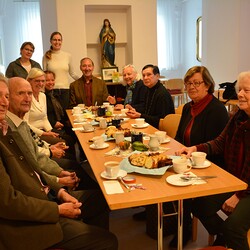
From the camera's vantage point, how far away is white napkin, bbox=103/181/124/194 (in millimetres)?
1444

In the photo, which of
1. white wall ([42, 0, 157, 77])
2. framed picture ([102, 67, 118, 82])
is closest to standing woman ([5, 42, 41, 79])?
white wall ([42, 0, 157, 77])

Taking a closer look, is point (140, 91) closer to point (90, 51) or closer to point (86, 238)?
point (86, 238)

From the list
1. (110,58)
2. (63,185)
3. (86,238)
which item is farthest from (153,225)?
(110,58)

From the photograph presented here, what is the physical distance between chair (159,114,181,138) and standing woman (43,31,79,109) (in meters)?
2.10

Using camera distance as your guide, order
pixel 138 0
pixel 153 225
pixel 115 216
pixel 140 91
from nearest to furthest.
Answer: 1. pixel 153 225
2. pixel 115 216
3. pixel 140 91
4. pixel 138 0

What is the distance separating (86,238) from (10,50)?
7.64 m

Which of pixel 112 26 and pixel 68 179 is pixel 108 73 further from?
pixel 68 179

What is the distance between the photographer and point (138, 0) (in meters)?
6.01

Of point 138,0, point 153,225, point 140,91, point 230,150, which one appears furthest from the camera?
point 138,0

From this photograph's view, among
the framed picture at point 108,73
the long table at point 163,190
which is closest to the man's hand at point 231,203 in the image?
the long table at point 163,190

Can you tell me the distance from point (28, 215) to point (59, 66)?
3.55 m

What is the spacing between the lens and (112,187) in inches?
58.6

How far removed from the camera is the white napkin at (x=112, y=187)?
144 cm

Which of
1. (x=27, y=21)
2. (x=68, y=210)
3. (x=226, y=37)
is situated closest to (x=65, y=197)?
(x=68, y=210)
